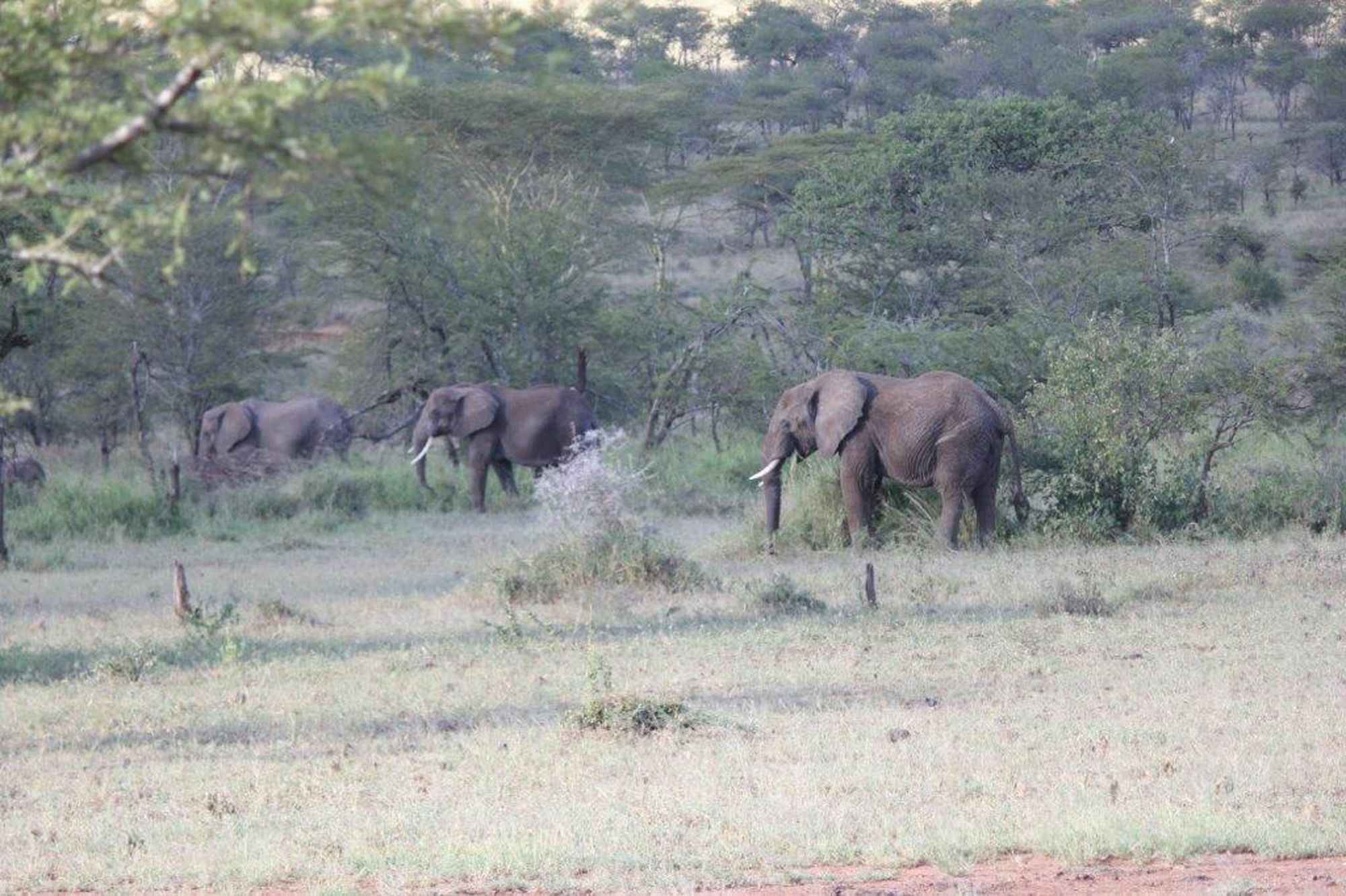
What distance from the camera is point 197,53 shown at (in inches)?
150

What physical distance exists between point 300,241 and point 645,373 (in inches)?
254

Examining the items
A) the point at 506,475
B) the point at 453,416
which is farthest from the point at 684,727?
the point at 506,475

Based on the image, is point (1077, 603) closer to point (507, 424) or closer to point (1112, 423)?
point (1112, 423)

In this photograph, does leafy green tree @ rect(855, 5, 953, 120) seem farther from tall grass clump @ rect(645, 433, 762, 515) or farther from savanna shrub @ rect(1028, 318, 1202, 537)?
savanna shrub @ rect(1028, 318, 1202, 537)

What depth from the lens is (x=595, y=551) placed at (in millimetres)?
13195

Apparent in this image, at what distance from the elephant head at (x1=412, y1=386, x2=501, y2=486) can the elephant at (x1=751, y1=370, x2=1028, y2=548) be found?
6.00 metres

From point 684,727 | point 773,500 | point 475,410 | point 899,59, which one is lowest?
point 773,500

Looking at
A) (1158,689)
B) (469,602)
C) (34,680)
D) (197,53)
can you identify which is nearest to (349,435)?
(469,602)

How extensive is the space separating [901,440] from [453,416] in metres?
7.77

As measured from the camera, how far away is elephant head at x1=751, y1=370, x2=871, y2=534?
1589 cm

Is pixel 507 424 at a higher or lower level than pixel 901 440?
lower

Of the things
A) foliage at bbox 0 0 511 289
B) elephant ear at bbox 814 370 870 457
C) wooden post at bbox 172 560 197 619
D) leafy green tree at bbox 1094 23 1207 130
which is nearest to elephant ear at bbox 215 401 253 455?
elephant ear at bbox 814 370 870 457

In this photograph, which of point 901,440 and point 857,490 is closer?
point 901,440

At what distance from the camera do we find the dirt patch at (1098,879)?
5.63 metres
